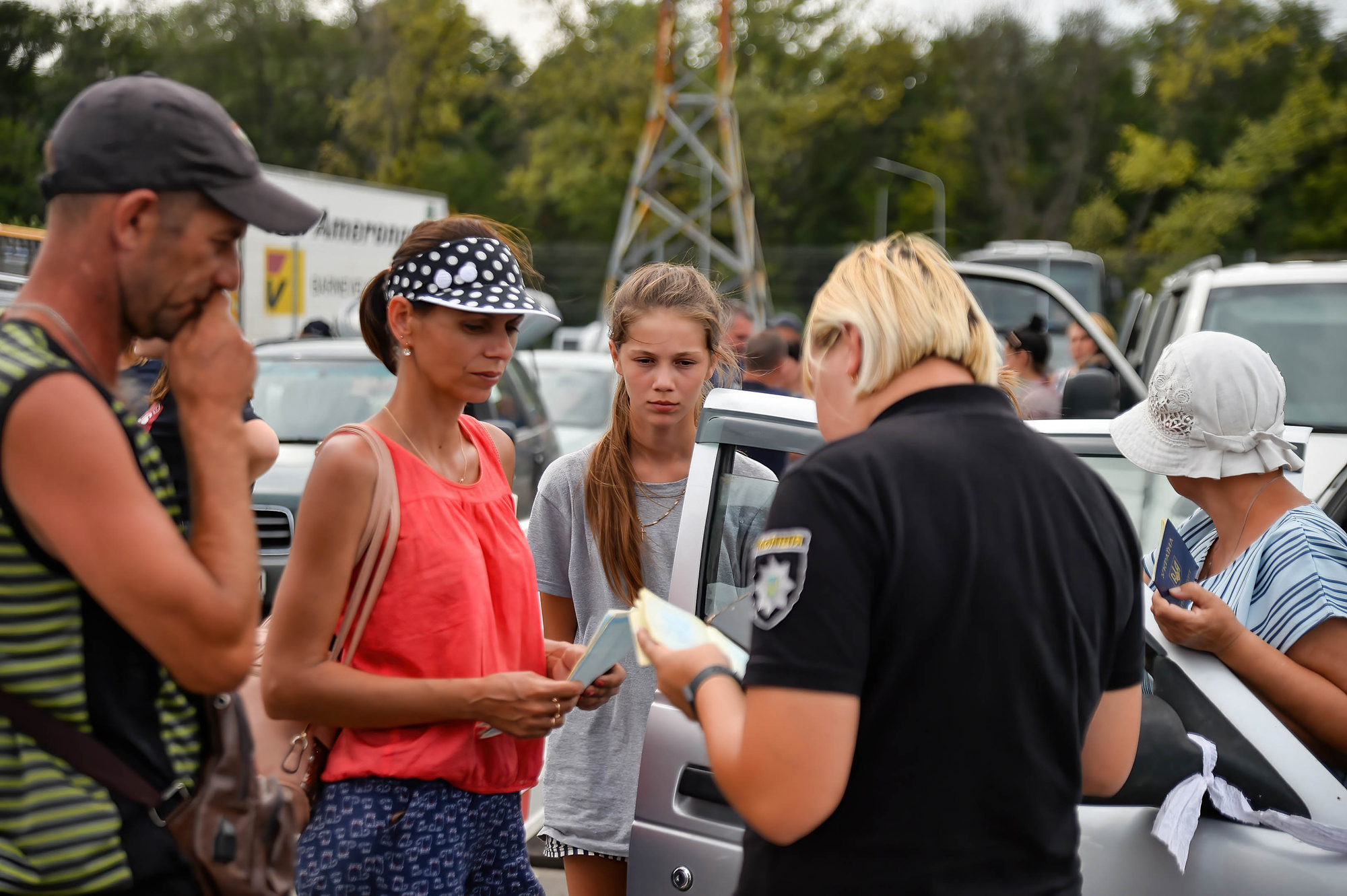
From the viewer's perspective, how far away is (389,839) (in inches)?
81.4

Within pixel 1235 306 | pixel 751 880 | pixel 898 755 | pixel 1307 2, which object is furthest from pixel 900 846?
pixel 1307 2

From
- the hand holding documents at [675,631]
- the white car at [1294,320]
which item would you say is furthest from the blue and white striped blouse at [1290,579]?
the white car at [1294,320]

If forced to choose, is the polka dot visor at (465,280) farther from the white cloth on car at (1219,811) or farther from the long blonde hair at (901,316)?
the white cloth on car at (1219,811)

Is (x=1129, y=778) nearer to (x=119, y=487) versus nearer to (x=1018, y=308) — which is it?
(x=119, y=487)

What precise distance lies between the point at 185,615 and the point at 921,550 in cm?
90

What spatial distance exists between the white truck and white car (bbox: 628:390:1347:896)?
10883mm

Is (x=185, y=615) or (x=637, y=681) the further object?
(x=637, y=681)

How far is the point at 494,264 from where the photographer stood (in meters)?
2.24

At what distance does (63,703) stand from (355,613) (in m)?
0.68

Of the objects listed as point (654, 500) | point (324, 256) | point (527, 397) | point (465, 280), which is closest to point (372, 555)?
point (465, 280)

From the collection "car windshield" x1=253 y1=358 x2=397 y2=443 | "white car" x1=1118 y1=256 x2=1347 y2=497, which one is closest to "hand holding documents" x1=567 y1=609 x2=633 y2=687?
"white car" x1=1118 y1=256 x2=1347 y2=497

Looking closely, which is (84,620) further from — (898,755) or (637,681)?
(637,681)

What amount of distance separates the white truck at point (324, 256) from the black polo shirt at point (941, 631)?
11926 millimetres

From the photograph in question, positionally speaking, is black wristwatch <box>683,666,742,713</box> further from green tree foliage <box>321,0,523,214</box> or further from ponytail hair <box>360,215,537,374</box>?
green tree foliage <box>321,0,523,214</box>
